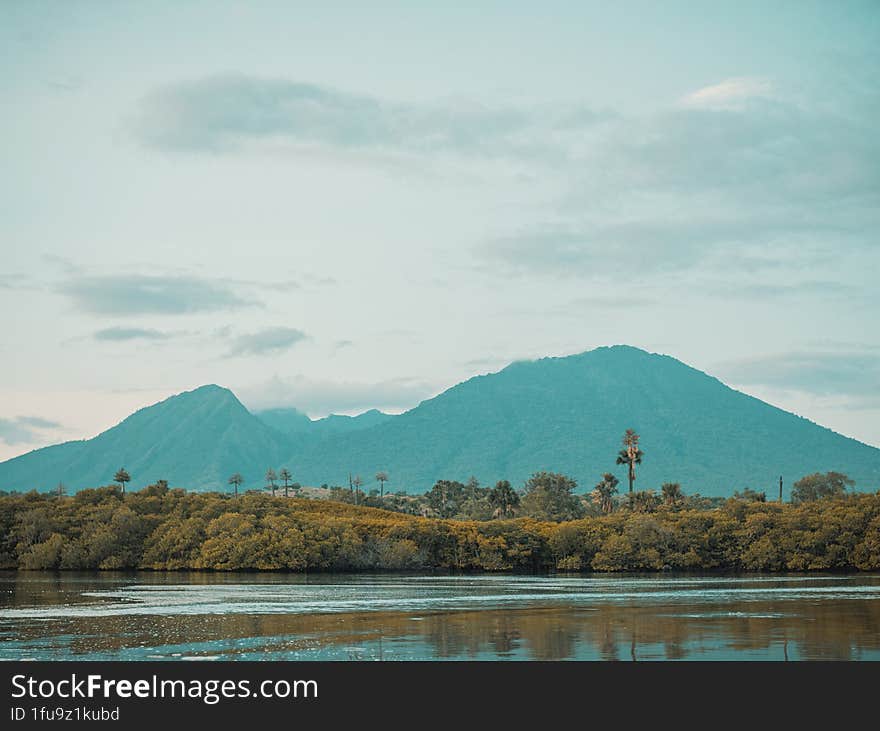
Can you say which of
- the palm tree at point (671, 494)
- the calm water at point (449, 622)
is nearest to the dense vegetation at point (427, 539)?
the palm tree at point (671, 494)

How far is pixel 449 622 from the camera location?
63.3 meters

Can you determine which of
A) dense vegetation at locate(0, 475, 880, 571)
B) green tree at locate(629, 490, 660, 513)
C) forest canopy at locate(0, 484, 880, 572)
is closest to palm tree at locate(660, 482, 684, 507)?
green tree at locate(629, 490, 660, 513)

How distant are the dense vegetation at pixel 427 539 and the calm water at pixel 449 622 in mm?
34686

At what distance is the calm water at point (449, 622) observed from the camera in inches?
1909

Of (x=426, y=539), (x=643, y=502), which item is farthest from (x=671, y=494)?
(x=426, y=539)

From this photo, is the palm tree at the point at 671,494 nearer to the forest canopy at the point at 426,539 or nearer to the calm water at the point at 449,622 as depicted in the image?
the forest canopy at the point at 426,539

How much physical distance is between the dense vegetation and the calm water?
114ft

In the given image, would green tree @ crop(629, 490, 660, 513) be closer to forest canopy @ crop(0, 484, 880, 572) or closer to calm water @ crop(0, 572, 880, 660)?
forest canopy @ crop(0, 484, 880, 572)

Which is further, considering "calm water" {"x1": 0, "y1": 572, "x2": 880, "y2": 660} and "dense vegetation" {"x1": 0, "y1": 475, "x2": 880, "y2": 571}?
"dense vegetation" {"x1": 0, "y1": 475, "x2": 880, "y2": 571}

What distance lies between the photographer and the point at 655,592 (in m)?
92.9

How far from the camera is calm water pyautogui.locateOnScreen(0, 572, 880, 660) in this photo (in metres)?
48.5

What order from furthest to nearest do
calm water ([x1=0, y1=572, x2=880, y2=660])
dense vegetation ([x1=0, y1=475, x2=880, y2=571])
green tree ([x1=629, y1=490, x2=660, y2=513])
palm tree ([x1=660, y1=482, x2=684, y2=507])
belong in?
palm tree ([x1=660, y1=482, x2=684, y2=507]) → green tree ([x1=629, y1=490, x2=660, y2=513]) → dense vegetation ([x1=0, y1=475, x2=880, y2=571]) → calm water ([x1=0, y1=572, x2=880, y2=660])
